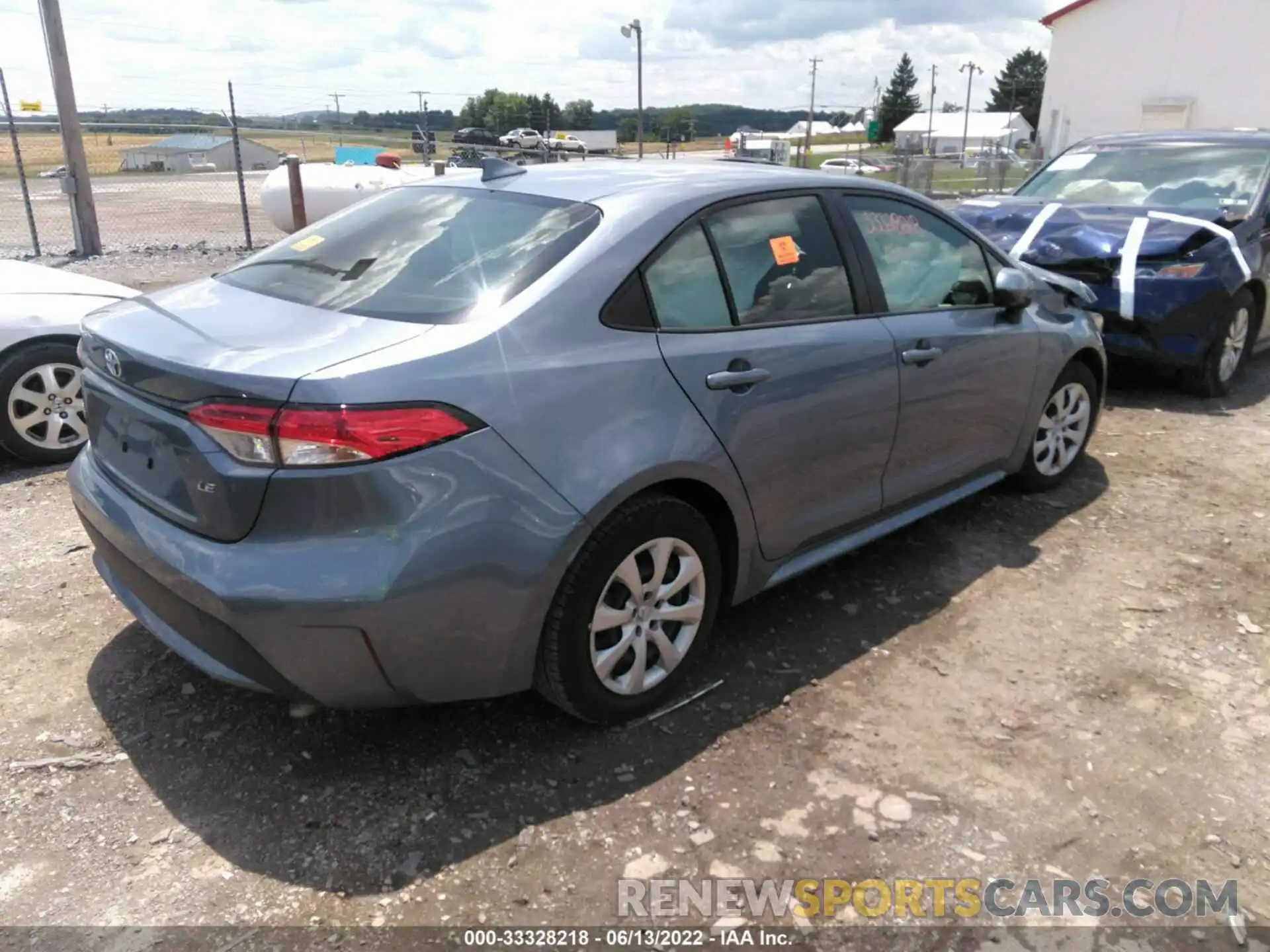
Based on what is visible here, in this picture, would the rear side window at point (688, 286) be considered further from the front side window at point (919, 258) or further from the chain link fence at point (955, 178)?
the chain link fence at point (955, 178)

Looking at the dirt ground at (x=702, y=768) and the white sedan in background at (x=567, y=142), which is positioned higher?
the white sedan in background at (x=567, y=142)

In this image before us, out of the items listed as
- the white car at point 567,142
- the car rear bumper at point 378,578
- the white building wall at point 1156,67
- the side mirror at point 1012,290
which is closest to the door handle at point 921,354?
the side mirror at point 1012,290

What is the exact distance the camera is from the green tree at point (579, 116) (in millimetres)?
64438

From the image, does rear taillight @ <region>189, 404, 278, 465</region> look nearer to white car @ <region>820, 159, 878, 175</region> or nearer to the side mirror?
the side mirror

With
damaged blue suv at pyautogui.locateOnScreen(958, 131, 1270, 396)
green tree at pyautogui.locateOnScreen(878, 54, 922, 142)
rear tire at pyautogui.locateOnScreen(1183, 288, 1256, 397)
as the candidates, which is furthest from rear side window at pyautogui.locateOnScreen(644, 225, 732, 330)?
green tree at pyautogui.locateOnScreen(878, 54, 922, 142)

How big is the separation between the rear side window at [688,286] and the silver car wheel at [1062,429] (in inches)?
90.4

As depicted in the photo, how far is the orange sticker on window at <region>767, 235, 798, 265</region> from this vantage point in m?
3.29

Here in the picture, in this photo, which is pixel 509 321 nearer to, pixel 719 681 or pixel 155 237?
pixel 719 681

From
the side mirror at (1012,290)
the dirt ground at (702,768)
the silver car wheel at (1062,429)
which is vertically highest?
the side mirror at (1012,290)

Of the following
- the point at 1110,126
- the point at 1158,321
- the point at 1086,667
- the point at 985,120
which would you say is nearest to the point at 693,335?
the point at 1086,667

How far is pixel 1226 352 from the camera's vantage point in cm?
659

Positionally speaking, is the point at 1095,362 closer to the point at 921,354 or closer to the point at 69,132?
the point at 921,354

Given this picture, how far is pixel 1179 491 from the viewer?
507cm

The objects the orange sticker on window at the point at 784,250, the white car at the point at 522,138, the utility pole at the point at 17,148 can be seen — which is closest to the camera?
the orange sticker on window at the point at 784,250
